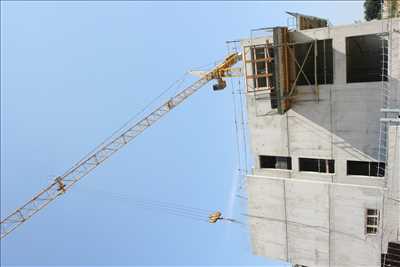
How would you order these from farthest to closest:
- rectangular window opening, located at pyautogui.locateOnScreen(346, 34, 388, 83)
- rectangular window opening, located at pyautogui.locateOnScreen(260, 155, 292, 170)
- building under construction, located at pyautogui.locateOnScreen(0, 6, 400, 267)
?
rectangular window opening, located at pyautogui.locateOnScreen(260, 155, 292, 170) → rectangular window opening, located at pyautogui.locateOnScreen(346, 34, 388, 83) → building under construction, located at pyautogui.locateOnScreen(0, 6, 400, 267)

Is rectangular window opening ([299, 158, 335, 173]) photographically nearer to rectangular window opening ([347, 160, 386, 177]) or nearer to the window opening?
rectangular window opening ([347, 160, 386, 177])

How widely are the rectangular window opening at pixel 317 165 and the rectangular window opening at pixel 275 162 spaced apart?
83 centimetres

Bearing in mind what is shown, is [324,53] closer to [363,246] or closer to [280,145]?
[280,145]

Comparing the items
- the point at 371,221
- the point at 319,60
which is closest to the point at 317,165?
the point at 371,221

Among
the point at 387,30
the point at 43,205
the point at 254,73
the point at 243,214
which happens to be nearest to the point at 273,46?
the point at 254,73

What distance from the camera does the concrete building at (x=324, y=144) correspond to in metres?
19.0

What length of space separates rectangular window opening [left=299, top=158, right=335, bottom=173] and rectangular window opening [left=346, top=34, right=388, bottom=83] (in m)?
5.46

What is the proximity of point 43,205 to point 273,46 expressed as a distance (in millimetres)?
39569

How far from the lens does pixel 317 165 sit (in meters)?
22.9

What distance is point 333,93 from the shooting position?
66.5 ft

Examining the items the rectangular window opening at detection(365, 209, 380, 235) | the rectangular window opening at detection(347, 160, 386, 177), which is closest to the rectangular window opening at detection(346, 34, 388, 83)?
the rectangular window opening at detection(347, 160, 386, 177)

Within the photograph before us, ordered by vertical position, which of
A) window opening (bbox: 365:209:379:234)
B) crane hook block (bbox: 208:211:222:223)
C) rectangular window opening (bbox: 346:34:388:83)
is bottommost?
crane hook block (bbox: 208:211:222:223)

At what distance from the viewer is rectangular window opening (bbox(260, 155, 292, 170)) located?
75.7 feet

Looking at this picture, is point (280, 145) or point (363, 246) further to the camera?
point (280, 145)
